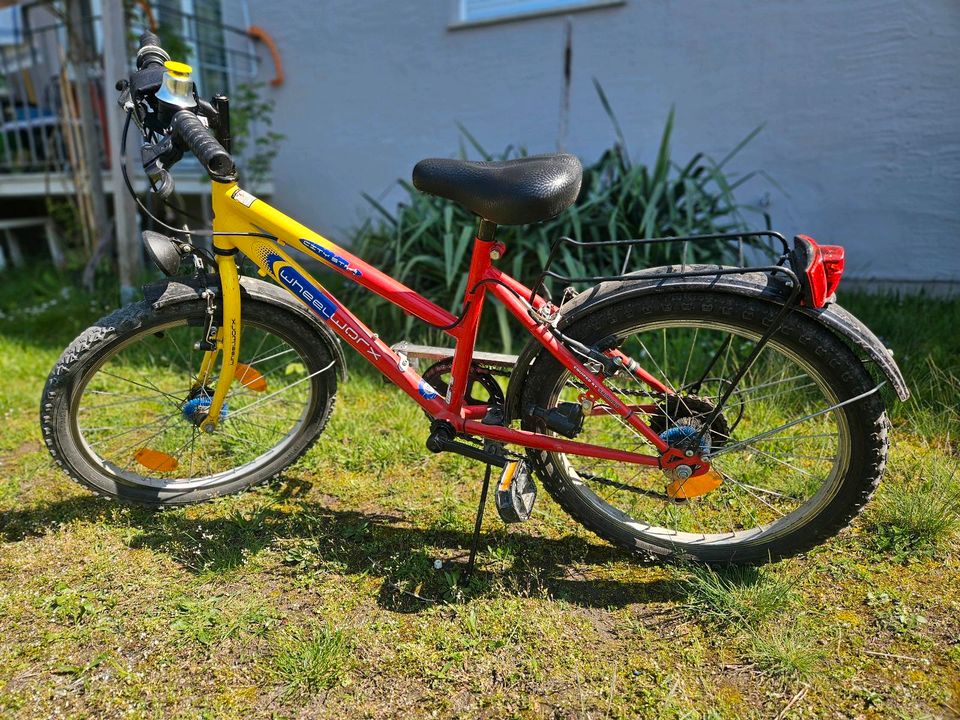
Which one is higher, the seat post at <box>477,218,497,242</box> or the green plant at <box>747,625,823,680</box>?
the seat post at <box>477,218,497,242</box>

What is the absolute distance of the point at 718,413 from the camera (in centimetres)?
191

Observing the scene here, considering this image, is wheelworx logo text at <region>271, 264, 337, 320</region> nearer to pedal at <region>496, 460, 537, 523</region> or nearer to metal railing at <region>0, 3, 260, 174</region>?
pedal at <region>496, 460, 537, 523</region>

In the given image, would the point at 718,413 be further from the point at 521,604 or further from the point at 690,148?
the point at 690,148

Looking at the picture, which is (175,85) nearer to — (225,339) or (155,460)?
(225,339)

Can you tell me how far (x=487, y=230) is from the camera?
6.00ft

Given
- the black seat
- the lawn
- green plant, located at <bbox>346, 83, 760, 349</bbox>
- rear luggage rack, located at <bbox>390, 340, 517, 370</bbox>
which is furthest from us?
green plant, located at <bbox>346, 83, 760, 349</bbox>

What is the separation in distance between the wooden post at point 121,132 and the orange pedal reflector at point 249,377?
8.15 feet

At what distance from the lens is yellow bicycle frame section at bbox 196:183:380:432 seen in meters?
1.98

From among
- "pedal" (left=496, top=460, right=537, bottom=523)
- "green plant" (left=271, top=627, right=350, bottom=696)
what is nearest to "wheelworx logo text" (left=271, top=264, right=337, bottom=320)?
"pedal" (left=496, top=460, right=537, bottom=523)

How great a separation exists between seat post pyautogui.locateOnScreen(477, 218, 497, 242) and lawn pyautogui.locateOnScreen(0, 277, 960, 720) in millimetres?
995

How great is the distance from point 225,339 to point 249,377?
24 centimetres

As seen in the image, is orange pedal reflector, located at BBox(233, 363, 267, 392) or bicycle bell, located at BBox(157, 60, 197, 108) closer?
bicycle bell, located at BBox(157, 60, 197, 108)

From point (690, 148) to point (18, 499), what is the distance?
4.21 metres

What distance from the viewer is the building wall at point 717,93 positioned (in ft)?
12.9
